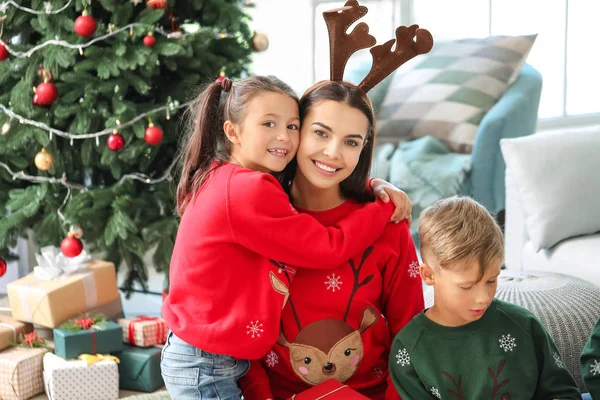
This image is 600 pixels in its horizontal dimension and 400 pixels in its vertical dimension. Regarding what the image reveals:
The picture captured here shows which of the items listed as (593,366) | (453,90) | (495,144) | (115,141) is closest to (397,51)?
(593,366)

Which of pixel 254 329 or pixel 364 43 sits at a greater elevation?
pixel 364 43

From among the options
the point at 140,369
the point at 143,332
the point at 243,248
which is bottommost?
the point at 140,369

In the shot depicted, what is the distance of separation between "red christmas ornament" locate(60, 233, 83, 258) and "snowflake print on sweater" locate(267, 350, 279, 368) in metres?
1.24

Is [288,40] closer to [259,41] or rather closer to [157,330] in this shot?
[259,41]

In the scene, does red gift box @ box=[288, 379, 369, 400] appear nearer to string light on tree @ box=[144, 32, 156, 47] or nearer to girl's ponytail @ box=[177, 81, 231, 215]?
girl's ponytail @ box=[177, 81, 231, 215]

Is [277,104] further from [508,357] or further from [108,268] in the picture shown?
[108,268]

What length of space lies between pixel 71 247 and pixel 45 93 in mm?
555

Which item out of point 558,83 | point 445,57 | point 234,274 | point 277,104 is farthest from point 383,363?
point 558,83

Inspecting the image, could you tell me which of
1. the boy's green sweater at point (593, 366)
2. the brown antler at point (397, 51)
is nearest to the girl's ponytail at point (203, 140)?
the brown antler at point (397, 51)

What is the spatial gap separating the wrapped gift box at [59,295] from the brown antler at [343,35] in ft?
4.66

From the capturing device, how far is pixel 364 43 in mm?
1582

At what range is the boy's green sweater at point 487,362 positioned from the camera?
4.69 feet

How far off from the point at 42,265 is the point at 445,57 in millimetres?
2380

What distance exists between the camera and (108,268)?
2.70 meters
